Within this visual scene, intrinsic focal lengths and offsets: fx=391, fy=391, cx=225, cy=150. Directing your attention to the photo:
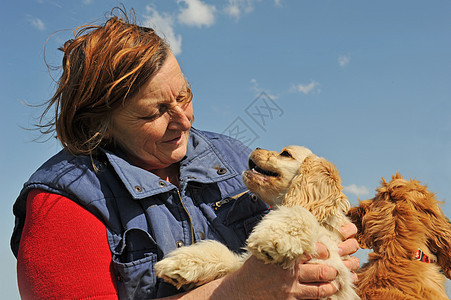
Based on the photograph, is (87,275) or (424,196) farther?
(424,196)

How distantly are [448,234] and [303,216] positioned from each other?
1299 mm

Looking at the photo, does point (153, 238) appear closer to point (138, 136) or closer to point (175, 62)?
point (138, 136)

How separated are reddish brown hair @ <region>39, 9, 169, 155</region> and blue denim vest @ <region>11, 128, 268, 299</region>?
22cm

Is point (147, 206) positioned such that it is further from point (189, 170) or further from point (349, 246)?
point (349, 246)

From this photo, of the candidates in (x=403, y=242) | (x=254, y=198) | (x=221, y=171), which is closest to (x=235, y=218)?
(x=254, y=198)

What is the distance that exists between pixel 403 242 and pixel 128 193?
2080 millimetres

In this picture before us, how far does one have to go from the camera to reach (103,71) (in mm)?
2939

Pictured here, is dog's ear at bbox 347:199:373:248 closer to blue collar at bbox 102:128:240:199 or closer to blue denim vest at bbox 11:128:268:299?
blue denim vest at bbox 11:128:268:299

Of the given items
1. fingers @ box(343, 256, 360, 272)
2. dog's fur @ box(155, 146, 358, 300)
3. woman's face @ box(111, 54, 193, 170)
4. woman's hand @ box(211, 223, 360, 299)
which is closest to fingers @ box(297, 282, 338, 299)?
woman's hand @ box(211, 223, 360, 299)

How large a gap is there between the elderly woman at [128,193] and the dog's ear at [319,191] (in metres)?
0.20

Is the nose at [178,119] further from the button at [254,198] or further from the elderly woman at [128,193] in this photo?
the button at [254,198]

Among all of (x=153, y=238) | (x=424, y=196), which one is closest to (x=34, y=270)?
Answer: (x=153, y=238)

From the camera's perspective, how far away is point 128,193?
2.83m

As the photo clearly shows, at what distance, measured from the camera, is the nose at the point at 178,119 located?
3.14m
